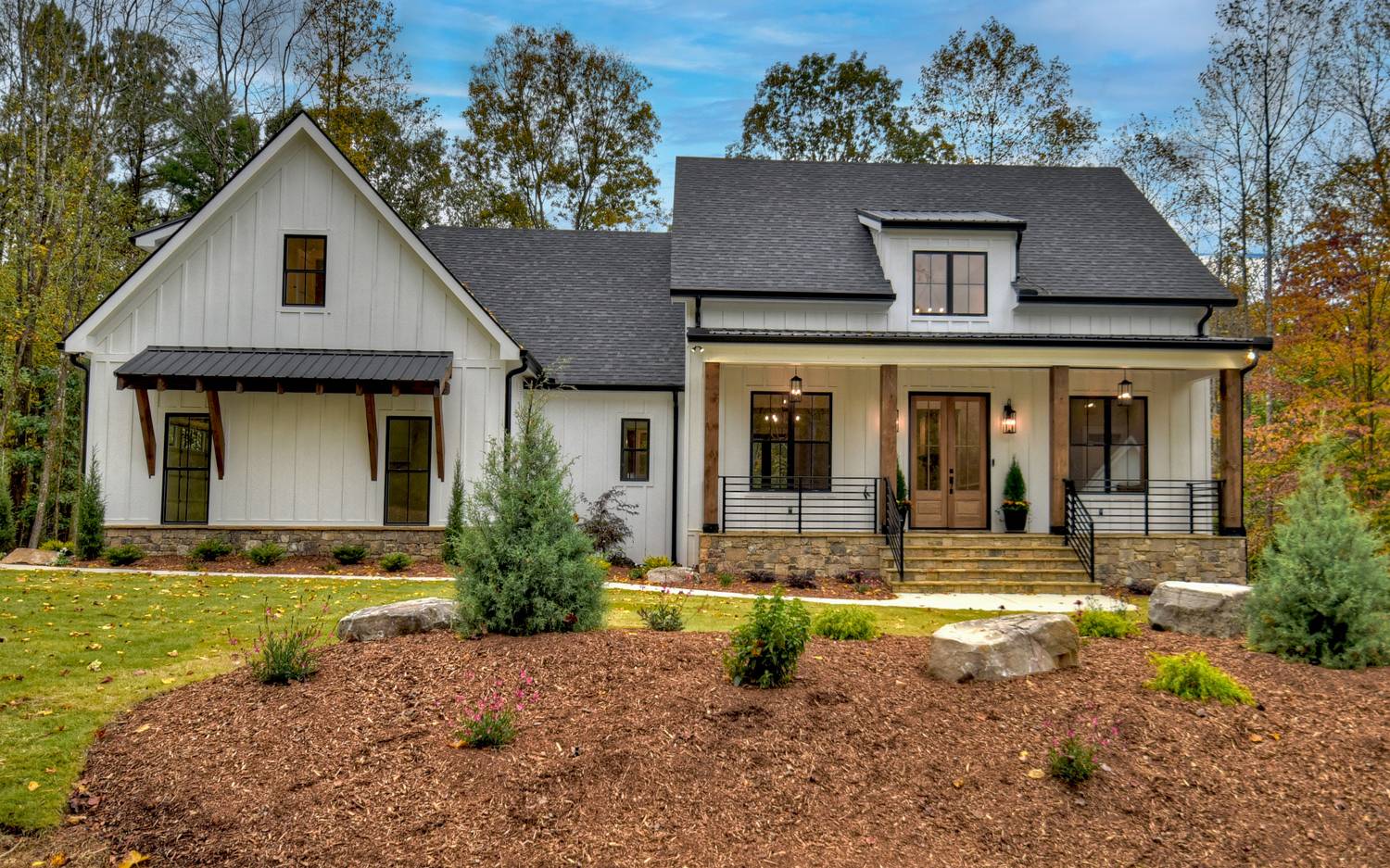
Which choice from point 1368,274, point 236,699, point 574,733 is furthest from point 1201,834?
point 1368,274

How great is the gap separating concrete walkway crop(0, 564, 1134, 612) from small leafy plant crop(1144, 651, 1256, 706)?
512 cm

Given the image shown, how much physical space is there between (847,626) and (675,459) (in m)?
8.43

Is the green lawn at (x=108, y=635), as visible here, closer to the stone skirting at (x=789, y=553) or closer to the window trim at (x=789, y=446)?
the stone skirting at (x=789, y=553)

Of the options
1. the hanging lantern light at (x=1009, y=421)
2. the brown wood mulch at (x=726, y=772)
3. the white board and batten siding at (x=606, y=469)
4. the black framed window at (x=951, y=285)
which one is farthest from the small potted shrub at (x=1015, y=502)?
the brown wood mulch at (x=726, y=772)

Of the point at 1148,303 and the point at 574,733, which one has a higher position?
the point at 1148,303

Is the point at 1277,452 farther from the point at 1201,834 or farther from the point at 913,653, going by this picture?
the point at 1201,834

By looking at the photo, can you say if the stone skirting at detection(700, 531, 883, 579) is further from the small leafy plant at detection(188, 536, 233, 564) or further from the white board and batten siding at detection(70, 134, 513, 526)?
the small leafy plant at detection(188, 536, 233, 564)

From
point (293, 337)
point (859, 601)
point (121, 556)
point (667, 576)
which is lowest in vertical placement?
point (859, 601)

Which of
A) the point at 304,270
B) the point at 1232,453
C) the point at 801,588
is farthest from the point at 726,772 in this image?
the point at 1232,453

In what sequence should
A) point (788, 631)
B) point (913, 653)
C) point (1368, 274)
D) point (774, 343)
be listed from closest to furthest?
point (788, 631)
point (913, 653)
point (774, 343)
point (1368, 274)

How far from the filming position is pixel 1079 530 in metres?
14.2

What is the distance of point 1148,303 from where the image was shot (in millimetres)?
15406

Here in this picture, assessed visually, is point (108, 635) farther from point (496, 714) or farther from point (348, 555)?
point (348, 555)

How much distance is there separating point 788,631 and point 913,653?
1682mm
